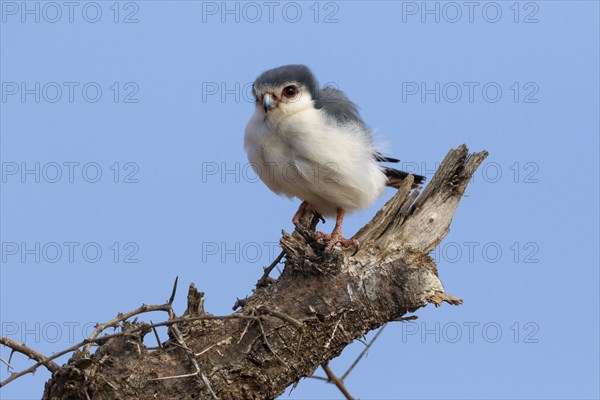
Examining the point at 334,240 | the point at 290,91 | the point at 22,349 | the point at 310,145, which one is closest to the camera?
the point at 22,349

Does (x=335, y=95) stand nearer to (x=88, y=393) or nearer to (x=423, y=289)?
(x=423, y=289)

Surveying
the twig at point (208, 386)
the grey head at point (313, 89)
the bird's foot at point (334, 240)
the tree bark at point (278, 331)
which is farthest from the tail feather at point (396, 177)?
the twig at point (208, 386)

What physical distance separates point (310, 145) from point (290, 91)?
583 millimetres

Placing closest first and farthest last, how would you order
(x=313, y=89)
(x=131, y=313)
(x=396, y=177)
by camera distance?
(x=131, y=313) < (x=313, y=89) < (x=396, y=177)

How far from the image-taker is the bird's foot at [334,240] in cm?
554

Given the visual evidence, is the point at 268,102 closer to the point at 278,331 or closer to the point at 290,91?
the point at 290,91

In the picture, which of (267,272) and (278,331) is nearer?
(278,331)

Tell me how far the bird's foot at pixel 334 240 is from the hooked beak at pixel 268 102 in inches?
44.2

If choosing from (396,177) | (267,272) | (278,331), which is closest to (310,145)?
(267,272)

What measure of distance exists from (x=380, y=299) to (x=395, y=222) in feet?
2.60

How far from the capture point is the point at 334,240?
5.81 meters

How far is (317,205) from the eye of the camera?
22.2ft

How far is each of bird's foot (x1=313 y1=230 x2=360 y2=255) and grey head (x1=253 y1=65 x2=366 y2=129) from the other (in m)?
1.00

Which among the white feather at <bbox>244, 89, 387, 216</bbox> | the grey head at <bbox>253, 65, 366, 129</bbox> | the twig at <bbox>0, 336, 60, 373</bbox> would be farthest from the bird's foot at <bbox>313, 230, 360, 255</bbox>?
the twig at <bbox>0, 336, 60, 373</bbox>
